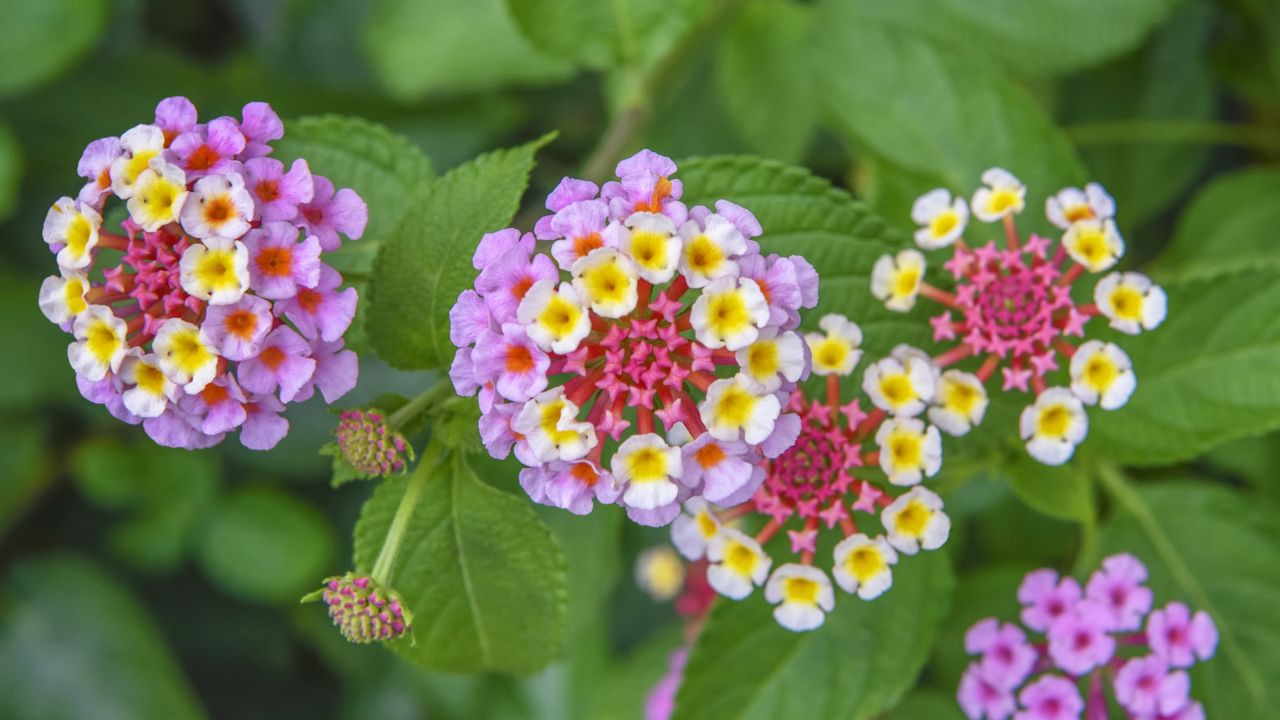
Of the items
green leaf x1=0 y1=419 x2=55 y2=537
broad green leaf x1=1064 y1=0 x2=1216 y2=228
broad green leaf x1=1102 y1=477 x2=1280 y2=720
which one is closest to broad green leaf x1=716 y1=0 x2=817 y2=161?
broad green leaf x1=1064 y1=0 x2=1216 y2=228

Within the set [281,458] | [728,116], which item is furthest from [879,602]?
[281,458]

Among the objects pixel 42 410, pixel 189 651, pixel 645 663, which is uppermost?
pixel 42 410

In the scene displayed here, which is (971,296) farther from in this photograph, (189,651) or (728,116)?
Answer: (189,651)

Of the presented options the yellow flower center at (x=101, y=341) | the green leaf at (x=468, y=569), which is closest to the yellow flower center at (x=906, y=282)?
the green leaf at (x=468, y=569)

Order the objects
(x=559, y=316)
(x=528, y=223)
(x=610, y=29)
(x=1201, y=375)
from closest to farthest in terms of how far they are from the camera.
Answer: (x=559, y=316)
(x=1201, y=375)
(x=610, y=29)
(x=528, y=223)

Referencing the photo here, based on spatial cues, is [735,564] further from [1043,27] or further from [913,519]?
[1043,27]

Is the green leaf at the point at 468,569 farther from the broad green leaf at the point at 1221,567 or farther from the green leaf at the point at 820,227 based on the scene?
the broad green leaf at the point at 1221,567

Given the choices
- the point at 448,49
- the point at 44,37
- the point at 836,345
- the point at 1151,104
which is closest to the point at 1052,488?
the point at 836,345

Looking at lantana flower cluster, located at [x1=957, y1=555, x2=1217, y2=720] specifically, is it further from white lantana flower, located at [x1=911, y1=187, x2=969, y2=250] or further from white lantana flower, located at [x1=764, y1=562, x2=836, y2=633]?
white lantana flower, located at [x1=911, y1=187, x2=969, y2=250]
